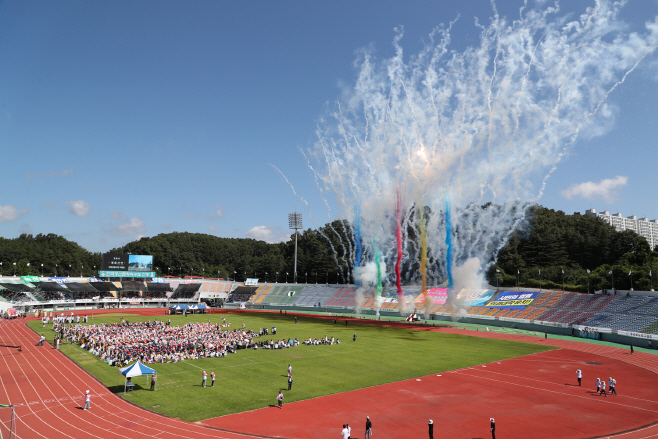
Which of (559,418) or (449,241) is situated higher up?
(449,241)

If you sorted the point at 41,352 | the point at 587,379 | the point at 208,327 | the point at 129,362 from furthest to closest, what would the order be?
the point at 208,327
the point at 41,352
the point at 129,362
the point at 587,379

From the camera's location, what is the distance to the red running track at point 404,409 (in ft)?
63.2

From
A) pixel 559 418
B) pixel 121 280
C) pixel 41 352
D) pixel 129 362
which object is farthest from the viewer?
pixel 121 280

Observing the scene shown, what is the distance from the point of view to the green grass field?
23703 millimetres

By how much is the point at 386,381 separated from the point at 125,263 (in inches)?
3272

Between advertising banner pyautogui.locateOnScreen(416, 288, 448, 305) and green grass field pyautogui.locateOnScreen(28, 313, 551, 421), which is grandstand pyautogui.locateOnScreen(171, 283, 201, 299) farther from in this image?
advertising banner pyautogui.locateOnScreen(416, 288, 448, 305)

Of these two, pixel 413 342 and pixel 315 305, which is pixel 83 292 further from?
pixel 413 342

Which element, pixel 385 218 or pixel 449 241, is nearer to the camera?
pixel 449 241

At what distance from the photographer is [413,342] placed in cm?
4616

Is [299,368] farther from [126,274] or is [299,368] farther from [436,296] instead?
[126,274]

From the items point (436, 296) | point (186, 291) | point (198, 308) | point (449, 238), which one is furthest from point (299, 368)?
point (186, 291)

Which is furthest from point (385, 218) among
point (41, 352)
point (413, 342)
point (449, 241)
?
point (41, 352)

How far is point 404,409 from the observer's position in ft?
75.0

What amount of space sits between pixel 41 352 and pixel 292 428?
29179 millimetres
